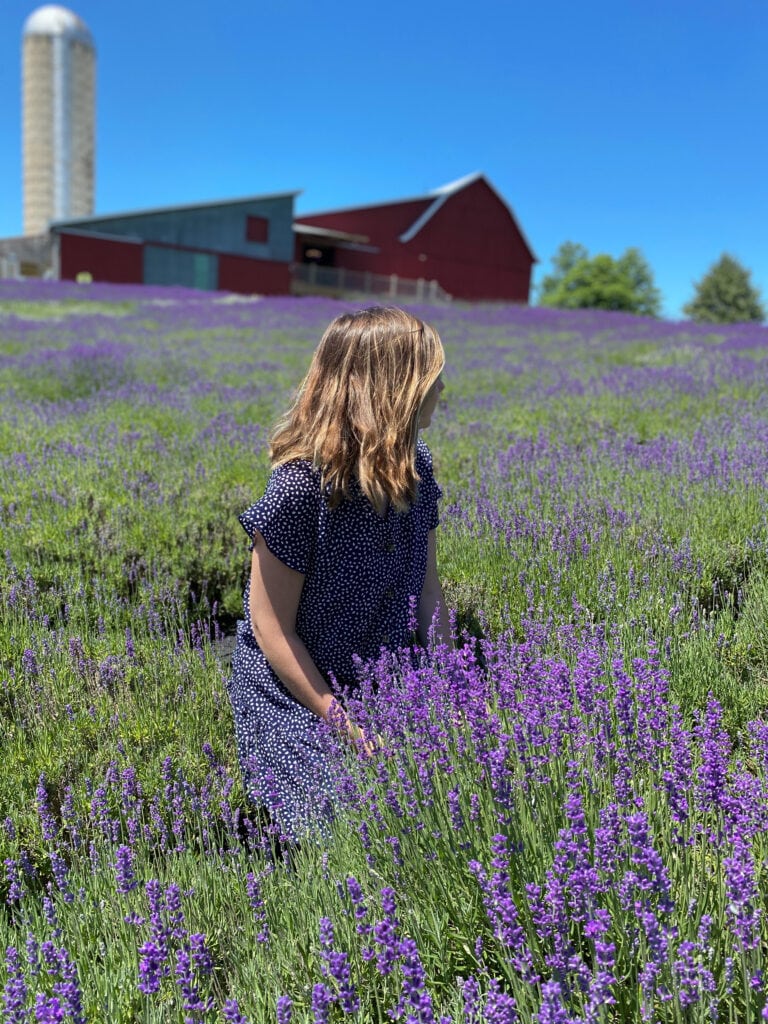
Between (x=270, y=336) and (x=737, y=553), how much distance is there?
11740 mm

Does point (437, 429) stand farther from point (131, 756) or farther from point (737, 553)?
point (131, 756)

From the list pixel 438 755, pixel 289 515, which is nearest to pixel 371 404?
pixel 289 515

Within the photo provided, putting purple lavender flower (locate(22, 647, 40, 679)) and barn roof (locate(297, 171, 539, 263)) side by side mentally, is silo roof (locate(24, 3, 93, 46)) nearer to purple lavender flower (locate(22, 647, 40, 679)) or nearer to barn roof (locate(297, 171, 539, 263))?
barn roof (locate(297, 171, 539, 263))

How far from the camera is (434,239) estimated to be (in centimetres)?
4066

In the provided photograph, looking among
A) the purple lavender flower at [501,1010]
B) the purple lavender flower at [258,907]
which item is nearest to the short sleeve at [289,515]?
the purple lavender flower at [258,907]

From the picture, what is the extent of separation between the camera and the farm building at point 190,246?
33.3 m

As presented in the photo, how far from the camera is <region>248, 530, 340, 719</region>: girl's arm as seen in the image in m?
2.45

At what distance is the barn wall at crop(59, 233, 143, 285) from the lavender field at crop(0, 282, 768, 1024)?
99.3ft

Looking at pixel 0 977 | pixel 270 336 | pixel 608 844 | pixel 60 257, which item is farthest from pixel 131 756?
pixel 60 257

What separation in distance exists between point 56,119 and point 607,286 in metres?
41.4

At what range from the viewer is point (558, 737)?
1.70 metres

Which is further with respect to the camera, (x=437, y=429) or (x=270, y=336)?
(x=270, y=336)

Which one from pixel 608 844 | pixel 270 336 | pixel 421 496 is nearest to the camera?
pixel 608 844

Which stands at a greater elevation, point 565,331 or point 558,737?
point 565,331
